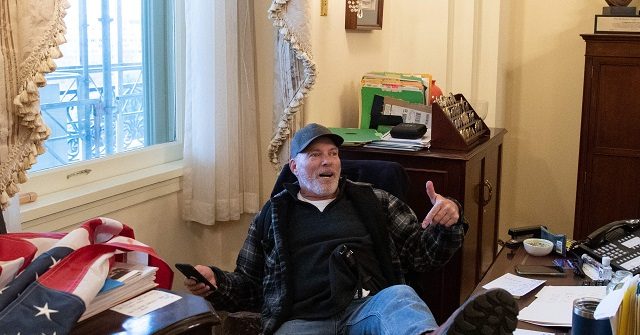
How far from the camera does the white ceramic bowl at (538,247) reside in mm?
2572

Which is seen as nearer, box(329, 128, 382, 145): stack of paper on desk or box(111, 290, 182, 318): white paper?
box(111, 290, 182, 318): white paper

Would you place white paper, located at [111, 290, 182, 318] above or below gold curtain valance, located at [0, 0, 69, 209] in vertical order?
below

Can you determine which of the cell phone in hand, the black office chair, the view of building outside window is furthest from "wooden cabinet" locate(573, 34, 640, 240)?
the cell phone in hand

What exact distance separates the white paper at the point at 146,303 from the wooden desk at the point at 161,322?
2cm

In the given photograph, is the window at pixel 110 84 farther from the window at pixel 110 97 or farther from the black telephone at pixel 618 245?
the black telephone at pixel 618 245

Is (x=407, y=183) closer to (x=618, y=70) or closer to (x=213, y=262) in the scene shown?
(x=213, y=262)

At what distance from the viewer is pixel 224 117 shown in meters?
3.23

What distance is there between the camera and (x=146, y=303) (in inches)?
74.6

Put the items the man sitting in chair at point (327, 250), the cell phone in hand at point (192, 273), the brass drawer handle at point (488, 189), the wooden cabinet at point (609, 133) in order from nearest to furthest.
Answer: the cell phone in hand at point (192, 273) → the man sitting in chair at point (327, 250) → the brass drawer handle at point (488, 189) → the wooden cabinet at point (609, 133)

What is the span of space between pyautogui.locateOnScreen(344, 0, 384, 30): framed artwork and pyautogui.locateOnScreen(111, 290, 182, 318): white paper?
2101mm

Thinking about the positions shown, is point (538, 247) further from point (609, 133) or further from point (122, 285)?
point (609, 133)

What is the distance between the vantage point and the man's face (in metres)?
2.77

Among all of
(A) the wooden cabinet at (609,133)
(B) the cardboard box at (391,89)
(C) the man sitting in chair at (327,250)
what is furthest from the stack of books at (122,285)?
(A) the wooden cabinet at (609,133)

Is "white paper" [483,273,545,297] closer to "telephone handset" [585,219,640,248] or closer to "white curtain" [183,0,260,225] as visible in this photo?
"telephone handset" [585,219,640,248]
